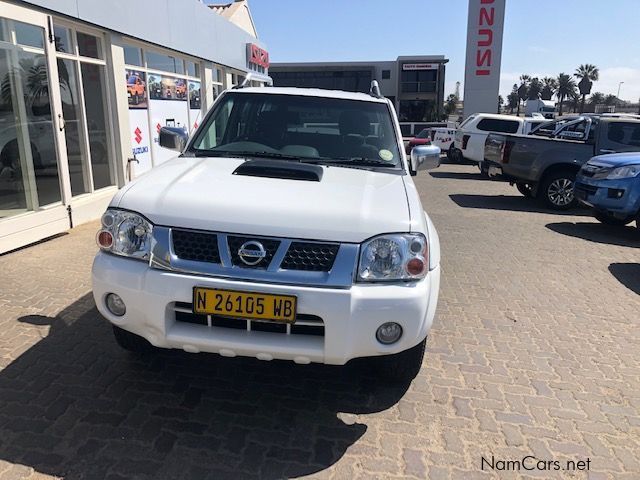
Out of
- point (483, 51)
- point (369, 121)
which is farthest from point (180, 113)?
point (483, 51)

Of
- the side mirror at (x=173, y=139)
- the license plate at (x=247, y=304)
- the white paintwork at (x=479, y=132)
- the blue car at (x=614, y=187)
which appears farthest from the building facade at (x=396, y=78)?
the license plate at (x=247, y=304)

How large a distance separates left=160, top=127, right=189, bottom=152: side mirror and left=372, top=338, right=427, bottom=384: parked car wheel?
2.49 meters

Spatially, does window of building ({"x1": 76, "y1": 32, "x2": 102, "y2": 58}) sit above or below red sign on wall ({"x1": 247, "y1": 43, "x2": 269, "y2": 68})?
below

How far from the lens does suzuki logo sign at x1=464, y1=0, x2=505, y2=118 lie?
24.9 meters

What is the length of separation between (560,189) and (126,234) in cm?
984

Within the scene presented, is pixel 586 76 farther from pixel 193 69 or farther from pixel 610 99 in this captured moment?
pixel 193 69

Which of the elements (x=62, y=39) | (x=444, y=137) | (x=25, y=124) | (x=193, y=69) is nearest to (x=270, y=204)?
(x=25, y=124)

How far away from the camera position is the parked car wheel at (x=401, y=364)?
324 cm

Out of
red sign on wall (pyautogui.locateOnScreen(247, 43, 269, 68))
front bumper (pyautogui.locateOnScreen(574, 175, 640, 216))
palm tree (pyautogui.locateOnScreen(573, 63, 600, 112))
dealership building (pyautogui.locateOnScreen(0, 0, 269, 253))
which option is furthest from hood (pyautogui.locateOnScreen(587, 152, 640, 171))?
palm tree (pyautogui.locateOnScreen(573, 63, 600, 112))

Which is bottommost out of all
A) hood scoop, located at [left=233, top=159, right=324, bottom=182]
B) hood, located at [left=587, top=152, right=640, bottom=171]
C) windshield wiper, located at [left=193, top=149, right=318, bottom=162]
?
hood, located at [left=587, top=152, right=640, bottom=171]

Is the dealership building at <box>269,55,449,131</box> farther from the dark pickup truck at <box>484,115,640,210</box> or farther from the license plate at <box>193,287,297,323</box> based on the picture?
the license plate at <box>193,287,297,323</box>

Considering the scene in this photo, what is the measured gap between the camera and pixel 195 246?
281cm

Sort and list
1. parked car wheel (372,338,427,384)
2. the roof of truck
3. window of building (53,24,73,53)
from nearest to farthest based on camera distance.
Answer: parked car wheel (372,338,427,384)
the roof of truck
window of building (53,24,73,53)

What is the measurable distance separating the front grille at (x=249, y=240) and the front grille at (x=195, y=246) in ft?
0.26
